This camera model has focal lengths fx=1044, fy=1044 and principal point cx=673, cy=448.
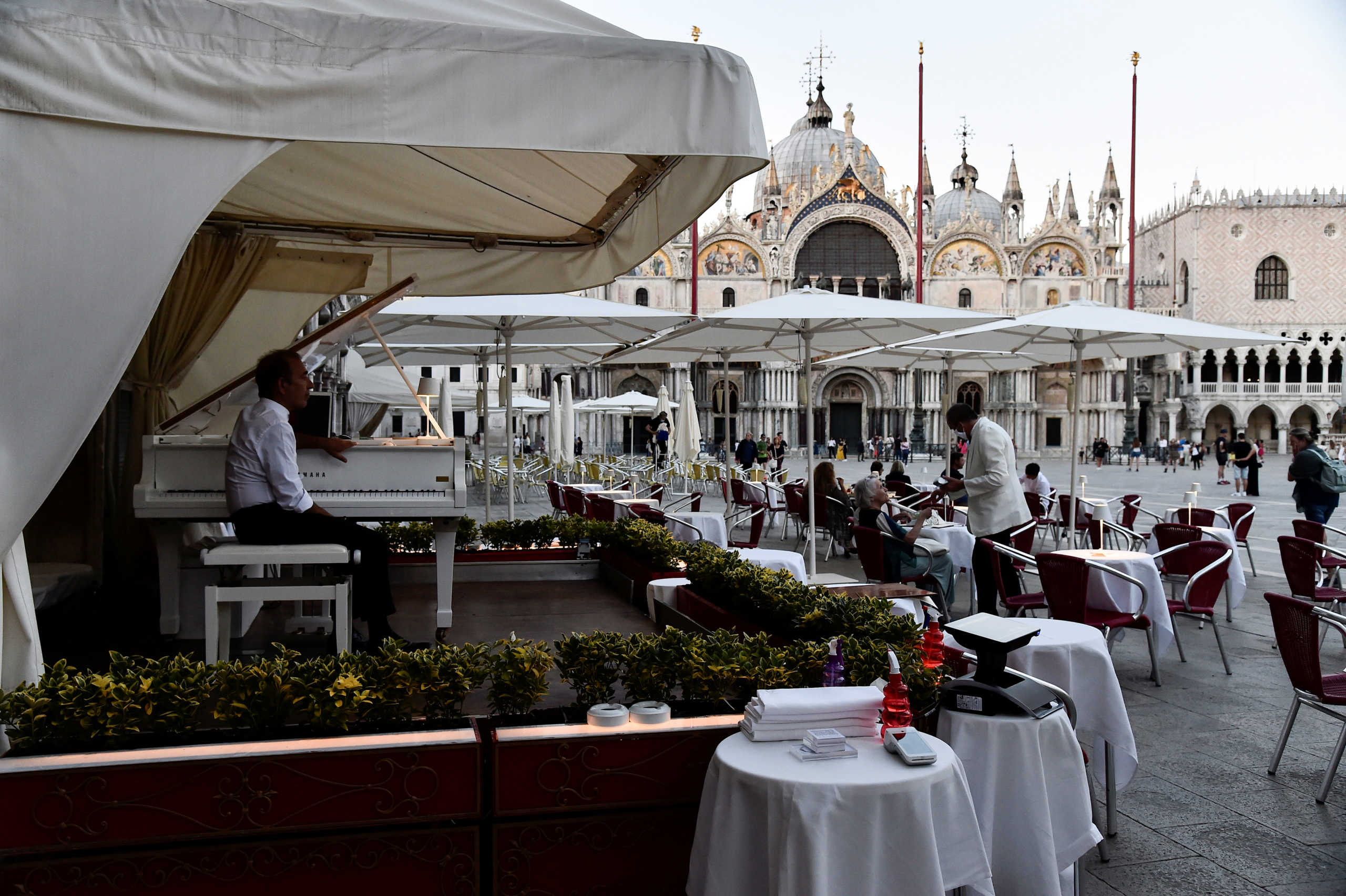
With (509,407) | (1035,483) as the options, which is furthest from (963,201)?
(509,407)

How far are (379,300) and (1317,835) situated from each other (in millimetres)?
4143

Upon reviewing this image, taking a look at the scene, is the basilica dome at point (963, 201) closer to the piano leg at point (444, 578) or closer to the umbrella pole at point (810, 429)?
the umbrella pole at point (810, 429)

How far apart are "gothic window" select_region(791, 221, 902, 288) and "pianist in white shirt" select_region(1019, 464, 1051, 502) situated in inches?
1551

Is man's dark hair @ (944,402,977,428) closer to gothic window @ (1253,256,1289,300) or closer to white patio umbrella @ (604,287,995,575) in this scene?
white patio umbrella @ (604,287,995,575)

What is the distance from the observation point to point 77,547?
16.7 feet

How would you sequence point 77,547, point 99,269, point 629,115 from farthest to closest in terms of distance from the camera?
point 77,547 < point 629,115 < point 99,269

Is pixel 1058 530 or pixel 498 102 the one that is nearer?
pixel 498 102

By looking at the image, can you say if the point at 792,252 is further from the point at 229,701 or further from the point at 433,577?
the point at 229,701

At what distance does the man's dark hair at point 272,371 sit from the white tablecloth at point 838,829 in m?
2.65

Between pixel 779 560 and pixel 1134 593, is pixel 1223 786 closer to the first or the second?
pixel 1134 593

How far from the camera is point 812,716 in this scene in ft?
→ 8.58

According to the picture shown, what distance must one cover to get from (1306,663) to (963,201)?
58.7 meters

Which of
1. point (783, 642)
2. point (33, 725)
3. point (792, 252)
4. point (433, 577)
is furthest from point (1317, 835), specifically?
point (792, 252)

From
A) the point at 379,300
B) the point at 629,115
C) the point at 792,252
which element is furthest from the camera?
the point at 792,252
